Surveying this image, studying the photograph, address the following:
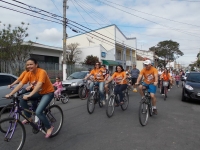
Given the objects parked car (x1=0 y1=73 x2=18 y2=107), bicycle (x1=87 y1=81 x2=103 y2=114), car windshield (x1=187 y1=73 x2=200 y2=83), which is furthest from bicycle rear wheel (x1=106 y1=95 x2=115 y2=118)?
car windshield (x1=187 y1=73 x2=200 y2=83)

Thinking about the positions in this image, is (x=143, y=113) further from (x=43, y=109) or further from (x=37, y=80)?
(x=37, y=80)

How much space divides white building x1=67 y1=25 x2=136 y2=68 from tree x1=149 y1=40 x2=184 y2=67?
25.4m

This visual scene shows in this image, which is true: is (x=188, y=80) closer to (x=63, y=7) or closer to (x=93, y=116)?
(x=93, y=116)

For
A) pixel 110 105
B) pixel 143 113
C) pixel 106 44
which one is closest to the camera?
pixel 143 113

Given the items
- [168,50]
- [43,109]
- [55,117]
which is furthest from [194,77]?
[168,50]

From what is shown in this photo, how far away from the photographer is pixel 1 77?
7.45 m

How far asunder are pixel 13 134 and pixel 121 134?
2.46 metres

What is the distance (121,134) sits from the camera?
4.82m

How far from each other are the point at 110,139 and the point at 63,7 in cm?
1357

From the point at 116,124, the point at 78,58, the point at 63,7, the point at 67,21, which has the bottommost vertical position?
the point at 116,124

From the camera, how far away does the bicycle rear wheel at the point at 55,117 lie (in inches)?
179

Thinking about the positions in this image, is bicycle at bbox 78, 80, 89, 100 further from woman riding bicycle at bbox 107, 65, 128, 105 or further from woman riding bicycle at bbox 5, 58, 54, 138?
woman riding bicycle at bbox 5, 58, 54, 138

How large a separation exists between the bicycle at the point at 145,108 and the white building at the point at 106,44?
2155cm

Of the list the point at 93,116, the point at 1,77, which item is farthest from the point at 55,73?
the point at 93,116
